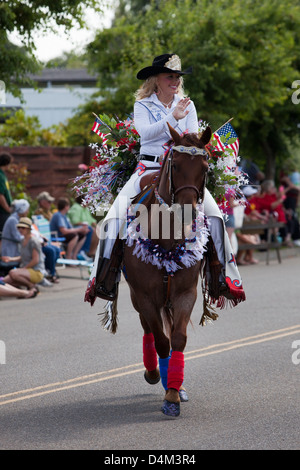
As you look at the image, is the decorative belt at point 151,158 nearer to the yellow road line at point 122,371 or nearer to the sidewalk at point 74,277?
the yellow road line at point 122,371

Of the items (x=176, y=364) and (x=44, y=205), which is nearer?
(x=176, y=364)

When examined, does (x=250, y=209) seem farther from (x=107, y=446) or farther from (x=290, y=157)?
(x=107, y=446)

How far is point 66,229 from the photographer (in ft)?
66.0

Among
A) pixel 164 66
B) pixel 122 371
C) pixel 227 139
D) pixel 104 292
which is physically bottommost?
pixel 122 371

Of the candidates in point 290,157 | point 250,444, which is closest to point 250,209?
point 290,157

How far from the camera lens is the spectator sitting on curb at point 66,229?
2005cm

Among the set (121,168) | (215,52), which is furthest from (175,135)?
(215,52)

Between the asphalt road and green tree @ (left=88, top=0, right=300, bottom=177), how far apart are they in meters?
11.7

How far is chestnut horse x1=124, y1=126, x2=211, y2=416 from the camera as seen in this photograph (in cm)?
696

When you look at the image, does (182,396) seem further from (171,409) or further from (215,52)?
(215,52)

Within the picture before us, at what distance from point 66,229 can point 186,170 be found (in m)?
13.4

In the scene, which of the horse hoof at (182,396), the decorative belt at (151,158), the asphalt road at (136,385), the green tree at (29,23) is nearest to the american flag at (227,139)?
the decorative belt at (151,158)

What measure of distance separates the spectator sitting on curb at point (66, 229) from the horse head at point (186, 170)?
42.6 feet

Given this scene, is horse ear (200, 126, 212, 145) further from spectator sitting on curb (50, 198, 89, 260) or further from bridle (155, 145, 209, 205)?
spectator sitting on curb (50, 198, 89, 260)
